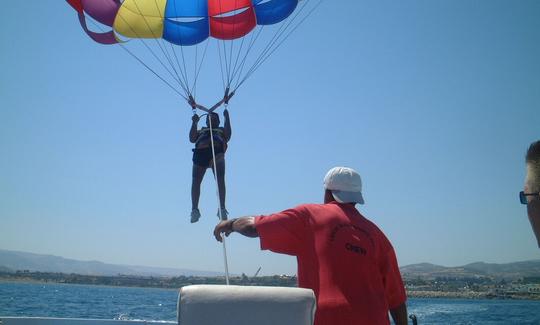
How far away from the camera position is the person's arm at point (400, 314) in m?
2.40

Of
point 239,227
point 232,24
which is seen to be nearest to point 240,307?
point 239,227

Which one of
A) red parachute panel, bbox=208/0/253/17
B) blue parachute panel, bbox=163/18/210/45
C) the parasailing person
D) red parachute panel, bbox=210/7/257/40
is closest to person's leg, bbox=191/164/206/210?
the parasailing person

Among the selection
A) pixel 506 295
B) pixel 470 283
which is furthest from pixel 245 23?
pixel 470 283

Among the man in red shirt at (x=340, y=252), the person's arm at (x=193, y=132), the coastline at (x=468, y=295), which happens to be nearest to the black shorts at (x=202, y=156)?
the person's arm at (x=193, y=132)

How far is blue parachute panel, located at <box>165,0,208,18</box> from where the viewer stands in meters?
7.39

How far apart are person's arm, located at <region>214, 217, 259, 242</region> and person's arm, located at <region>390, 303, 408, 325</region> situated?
0.91 metres

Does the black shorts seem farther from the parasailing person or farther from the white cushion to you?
the white cushion

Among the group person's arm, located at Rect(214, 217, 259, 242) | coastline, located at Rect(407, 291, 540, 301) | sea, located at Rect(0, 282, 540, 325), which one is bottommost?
coastline, located at Rect(407, 291, 540, 301)

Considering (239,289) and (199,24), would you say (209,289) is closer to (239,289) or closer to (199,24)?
(239,289)

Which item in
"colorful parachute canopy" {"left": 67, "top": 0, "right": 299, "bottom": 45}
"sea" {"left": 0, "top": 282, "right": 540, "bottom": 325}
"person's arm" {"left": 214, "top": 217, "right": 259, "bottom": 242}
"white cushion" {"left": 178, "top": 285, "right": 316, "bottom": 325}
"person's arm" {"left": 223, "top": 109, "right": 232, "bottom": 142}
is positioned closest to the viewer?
"white cushion" {"left": 178, "top": 285, "right": 316, "bottom": 325}

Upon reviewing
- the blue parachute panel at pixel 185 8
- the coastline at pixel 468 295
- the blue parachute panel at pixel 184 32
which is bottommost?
the coastline at pixel 468 295

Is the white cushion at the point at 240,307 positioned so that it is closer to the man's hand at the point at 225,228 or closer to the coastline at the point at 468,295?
the man's hand at the point at 225,228

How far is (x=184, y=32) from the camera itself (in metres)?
7.53

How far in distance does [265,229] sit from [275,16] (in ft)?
20.2
